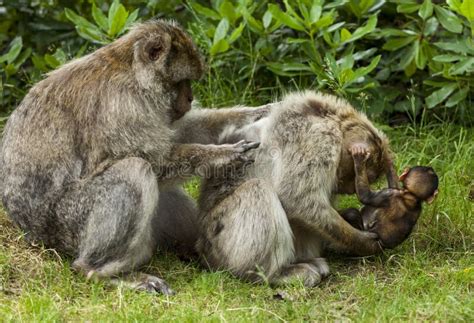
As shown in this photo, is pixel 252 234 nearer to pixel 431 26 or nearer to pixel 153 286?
pixel 153 286

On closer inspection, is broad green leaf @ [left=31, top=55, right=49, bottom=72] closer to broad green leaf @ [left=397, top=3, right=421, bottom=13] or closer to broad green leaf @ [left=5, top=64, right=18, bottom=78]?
broad green leaf @ [left=5, top=64, right=18, bottom=78]

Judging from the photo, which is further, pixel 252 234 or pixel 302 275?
pixel 302 275

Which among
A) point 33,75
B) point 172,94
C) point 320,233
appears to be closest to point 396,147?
point 320,233

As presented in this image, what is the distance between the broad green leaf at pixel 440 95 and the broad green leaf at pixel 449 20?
613 mm

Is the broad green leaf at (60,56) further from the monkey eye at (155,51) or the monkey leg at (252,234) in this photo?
the monkey leg at (252,234)

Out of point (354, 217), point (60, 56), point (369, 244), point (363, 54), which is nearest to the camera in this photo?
point (369, 244)

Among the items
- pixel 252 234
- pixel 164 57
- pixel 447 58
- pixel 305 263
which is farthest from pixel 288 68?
pixel 252 234

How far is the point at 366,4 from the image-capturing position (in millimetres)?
9250

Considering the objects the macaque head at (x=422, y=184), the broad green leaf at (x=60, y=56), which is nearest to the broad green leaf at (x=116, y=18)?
the broad green leaf at (x=60, y=56)

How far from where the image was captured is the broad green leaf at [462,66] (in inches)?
336

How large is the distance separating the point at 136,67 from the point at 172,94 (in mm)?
330

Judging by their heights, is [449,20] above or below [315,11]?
below

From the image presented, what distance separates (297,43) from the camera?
9445 mm

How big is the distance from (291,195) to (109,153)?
135 centimetres
